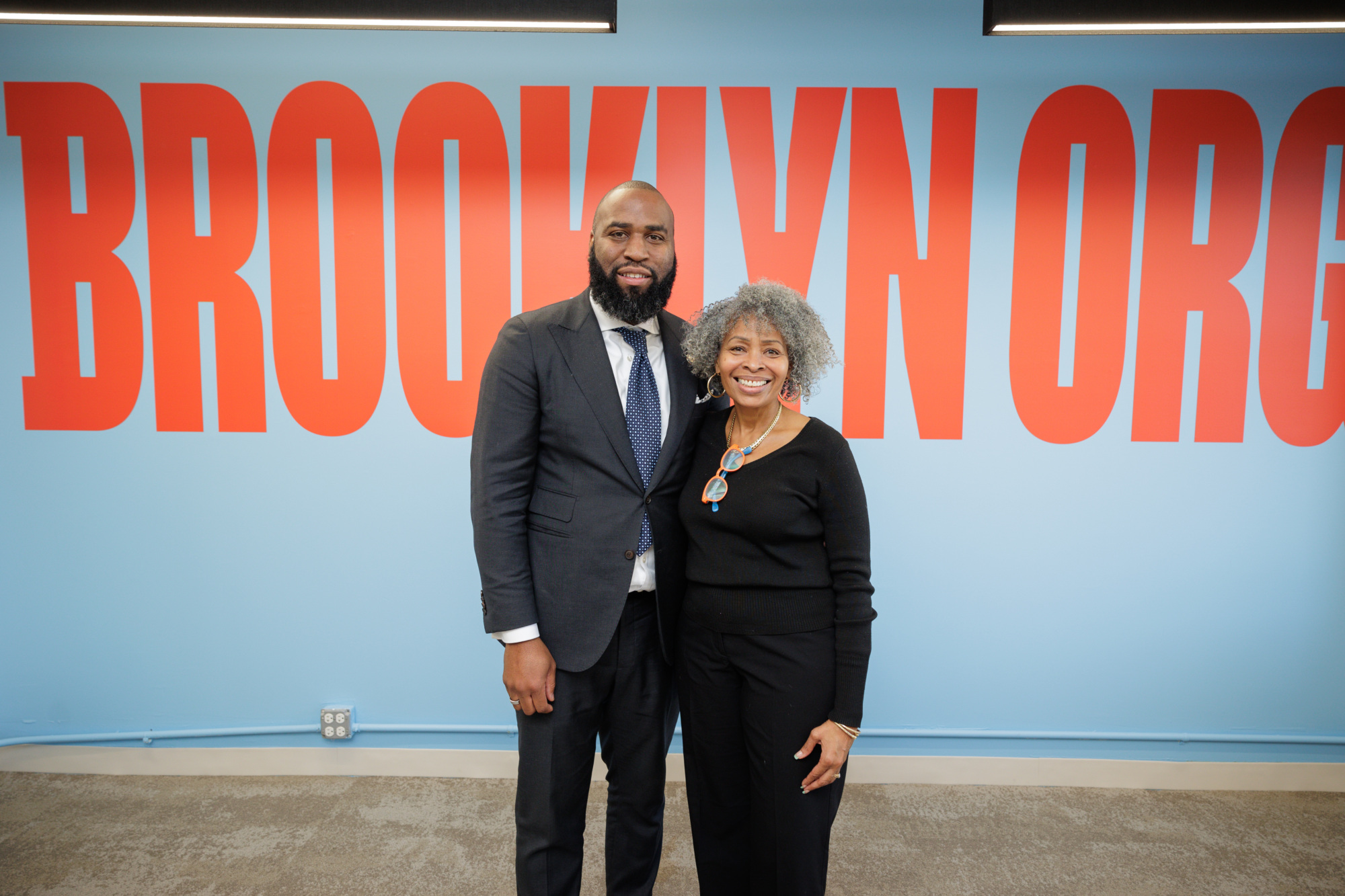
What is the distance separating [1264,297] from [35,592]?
4.87 m

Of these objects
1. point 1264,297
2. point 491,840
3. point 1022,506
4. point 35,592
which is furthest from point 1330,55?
point 35,592

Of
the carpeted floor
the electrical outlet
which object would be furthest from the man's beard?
the electrical outlet

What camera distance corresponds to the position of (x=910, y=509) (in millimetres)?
2621

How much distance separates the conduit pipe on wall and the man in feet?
3.64

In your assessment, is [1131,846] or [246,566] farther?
[246,566]

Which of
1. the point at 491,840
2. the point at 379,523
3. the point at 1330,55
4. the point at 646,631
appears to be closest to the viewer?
the point at 646,631

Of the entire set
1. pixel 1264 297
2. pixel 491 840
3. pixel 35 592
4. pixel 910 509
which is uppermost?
pixel 1264 297

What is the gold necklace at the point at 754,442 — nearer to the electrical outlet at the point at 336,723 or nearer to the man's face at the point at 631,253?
the man's face at the point at 631,253

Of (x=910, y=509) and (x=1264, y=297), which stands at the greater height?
(x=1264, y=297)

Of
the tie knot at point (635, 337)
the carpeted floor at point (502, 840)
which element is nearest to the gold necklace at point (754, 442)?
the tie knot at point (635, 337)

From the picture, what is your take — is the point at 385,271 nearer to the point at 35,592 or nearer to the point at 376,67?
the point at 376,67

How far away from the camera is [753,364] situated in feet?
5.17

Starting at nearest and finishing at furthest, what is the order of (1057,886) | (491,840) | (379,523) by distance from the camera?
(1057,886) < (491,840) < (379,523)

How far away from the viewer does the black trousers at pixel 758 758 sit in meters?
1.49
